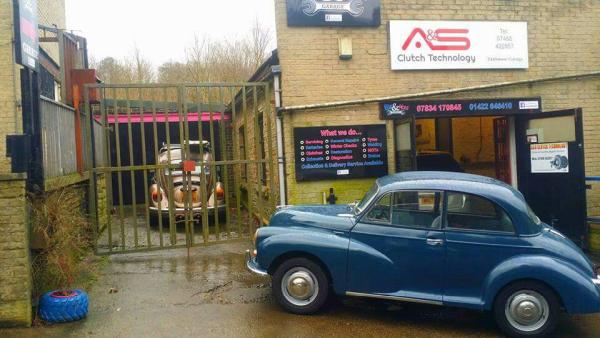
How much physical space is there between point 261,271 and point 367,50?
15.7 feet

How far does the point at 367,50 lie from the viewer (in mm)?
9383

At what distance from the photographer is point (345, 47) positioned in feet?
30.2

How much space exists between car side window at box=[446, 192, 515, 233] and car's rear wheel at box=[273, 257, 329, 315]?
1520 mm

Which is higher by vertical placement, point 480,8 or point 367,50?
point 480,8

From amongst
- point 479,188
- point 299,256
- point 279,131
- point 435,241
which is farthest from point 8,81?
point 479,188

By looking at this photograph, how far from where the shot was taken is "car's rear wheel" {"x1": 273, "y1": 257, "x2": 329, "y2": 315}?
6.05 m

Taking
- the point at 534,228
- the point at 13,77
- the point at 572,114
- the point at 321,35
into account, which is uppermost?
the point at 321,35

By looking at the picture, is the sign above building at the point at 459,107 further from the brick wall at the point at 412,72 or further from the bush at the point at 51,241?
the bush at the point at 51,241

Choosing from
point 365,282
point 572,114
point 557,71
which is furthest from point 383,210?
point 557,71

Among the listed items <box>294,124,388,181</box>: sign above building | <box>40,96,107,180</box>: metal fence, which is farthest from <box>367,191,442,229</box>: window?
<box>40,96,107,180</box>: metal fence

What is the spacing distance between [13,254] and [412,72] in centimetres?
675

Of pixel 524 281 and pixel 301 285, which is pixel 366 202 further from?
pixel 524 281

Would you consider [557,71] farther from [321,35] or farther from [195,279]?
[195,279]

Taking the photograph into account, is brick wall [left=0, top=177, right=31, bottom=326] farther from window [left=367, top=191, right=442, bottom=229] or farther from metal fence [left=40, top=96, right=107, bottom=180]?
window [left=367, top=191, right=442, bottom=229]
